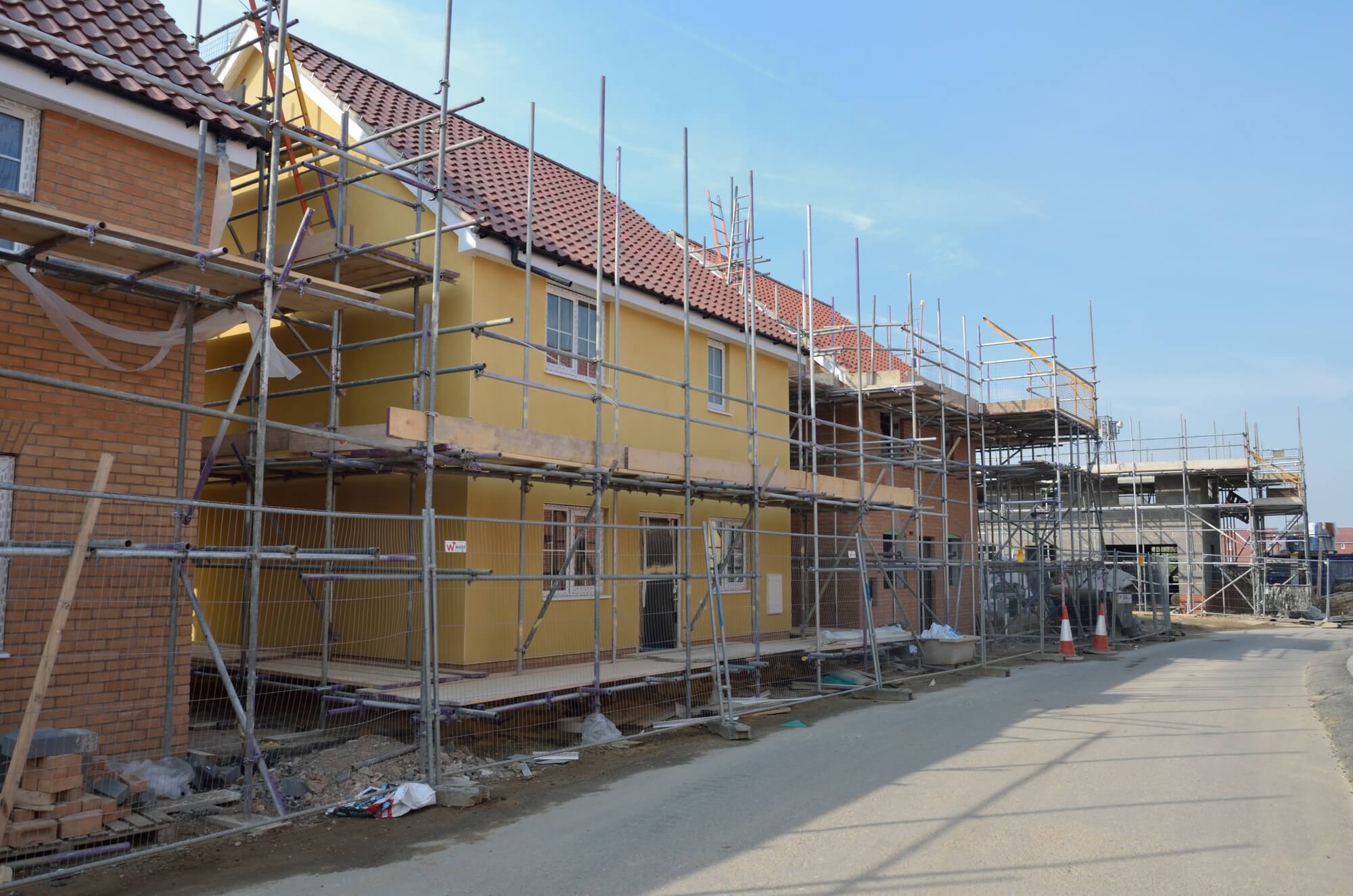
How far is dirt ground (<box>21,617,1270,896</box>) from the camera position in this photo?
6.29 m

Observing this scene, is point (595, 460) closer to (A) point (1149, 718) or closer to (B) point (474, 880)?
(B) point (474, 880)

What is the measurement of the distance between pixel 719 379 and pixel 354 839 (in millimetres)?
11187

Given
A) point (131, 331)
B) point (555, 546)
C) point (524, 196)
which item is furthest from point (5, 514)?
point (524, 196)

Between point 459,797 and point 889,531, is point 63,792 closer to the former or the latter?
point 459,797

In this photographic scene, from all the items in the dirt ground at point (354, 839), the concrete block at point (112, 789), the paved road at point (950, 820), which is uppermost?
the concrete block at point (112, 789)

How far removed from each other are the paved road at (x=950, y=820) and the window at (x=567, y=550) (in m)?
3.40

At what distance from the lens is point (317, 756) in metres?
9.16

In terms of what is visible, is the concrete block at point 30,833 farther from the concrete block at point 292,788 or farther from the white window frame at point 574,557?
the white window frame at point 574,557

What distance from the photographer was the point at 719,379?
17.2 m

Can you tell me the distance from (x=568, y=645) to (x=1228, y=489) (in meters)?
35.8

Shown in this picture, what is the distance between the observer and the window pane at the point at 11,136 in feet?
Answer: 25.9

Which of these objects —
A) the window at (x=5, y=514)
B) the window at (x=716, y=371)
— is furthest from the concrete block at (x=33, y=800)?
the window at (x=716, y=371)

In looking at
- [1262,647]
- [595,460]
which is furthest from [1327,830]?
[1262,647]

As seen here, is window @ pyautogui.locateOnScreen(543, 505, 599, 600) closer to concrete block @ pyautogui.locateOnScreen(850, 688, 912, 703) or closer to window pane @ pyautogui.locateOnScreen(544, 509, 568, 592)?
window pane @ pyautogui.locateOnScreen(544, 509, 568, 592)
